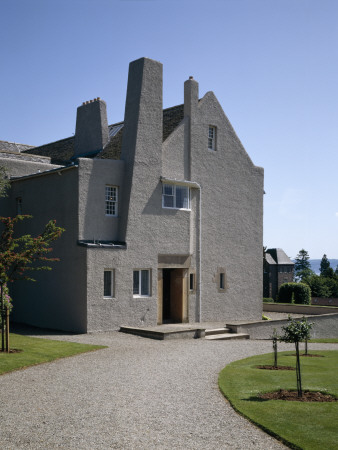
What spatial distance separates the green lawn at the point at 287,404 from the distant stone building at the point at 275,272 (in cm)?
5468

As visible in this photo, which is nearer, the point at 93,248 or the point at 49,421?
the point at 49,421

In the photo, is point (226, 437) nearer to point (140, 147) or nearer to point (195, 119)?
point (140, 147)

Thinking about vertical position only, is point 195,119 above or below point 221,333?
above

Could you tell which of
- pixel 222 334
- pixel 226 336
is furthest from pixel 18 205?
pixel 226 336

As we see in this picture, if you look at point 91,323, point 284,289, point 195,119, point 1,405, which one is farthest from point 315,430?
point 284,289

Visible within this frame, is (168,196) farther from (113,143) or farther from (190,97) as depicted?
(190,97)

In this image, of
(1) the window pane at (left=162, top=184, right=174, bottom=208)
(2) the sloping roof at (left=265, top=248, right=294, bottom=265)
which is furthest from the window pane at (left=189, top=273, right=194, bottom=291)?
(2) the sloping roof at (left=265, top=248, right=294, bottom=265)

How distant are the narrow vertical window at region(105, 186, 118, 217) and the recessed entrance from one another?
403 cm

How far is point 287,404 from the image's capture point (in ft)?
34.9

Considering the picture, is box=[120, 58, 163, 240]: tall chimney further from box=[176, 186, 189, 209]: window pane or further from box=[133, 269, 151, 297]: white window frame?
box=[133, 269, 151, 297]: white window frame

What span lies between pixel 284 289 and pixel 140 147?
2227 cm

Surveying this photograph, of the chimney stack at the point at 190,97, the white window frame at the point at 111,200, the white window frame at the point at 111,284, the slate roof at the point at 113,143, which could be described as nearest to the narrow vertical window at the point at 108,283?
the white window frame at the point at 111,284

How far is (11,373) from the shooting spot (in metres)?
13.8

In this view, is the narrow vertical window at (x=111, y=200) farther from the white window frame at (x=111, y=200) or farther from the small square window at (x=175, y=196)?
the small square window at (x=175, y=196)
